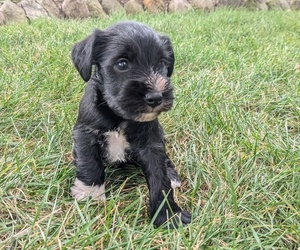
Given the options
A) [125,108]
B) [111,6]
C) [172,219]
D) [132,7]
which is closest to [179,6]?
[132,7]

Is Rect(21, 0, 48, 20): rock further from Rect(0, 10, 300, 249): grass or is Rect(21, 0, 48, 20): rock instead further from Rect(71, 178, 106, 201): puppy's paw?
Rect(71, 178, 106, 201): puppy's paw

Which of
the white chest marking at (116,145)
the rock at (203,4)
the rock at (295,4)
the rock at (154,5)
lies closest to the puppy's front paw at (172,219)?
the white chest marking at (116,145)

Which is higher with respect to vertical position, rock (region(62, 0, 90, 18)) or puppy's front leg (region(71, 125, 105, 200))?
puppy's front leg (region(71, 125, 105, 200))

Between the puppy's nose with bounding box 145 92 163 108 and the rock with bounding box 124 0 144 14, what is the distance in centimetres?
625

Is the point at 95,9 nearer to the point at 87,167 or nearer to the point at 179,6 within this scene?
the point at 179,6

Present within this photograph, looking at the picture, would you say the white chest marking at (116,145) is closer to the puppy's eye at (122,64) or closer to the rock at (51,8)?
the puppy's eye at (122,64)

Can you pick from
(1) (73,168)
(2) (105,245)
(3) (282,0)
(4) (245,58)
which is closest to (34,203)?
(1) (73,168)

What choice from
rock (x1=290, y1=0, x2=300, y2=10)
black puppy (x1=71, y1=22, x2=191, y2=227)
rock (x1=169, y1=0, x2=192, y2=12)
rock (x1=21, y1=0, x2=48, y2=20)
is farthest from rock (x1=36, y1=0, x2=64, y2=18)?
rock (x1=290, y1=0, x2=300, y2=10)

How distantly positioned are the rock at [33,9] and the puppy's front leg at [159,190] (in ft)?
16.8

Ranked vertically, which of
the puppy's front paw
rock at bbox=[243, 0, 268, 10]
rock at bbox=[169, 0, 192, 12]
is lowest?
rock at bbox=[243, 0, 268, 10]

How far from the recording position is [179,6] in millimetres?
8281

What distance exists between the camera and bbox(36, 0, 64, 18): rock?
23.3 feet

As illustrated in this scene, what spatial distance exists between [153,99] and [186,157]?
30.5 inches

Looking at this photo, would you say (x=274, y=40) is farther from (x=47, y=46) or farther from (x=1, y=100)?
(x=1, y=100)
